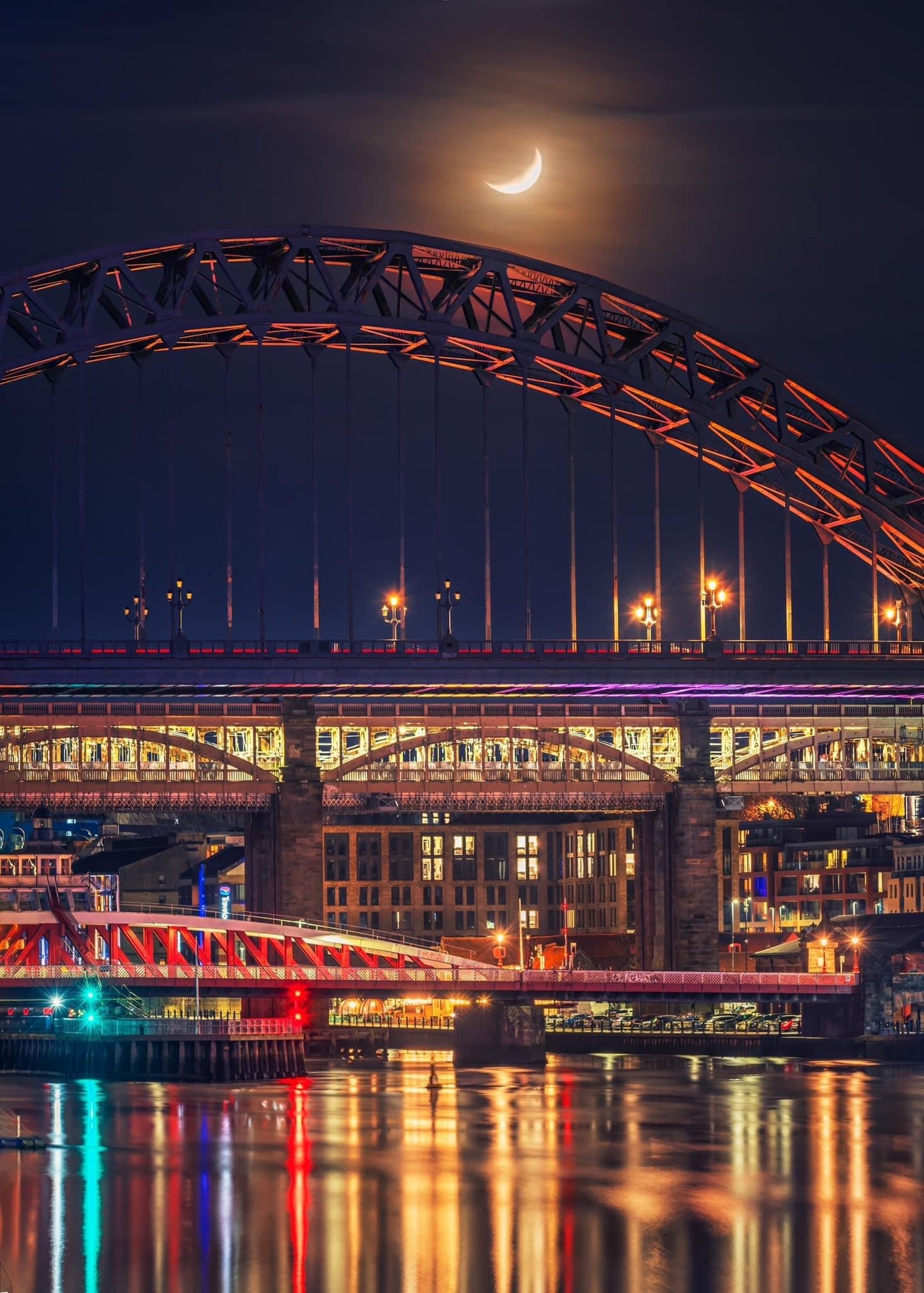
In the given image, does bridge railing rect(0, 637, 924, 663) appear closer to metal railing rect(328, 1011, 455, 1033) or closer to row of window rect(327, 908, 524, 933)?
metal railing rect(328, 1011, 455, 1033)

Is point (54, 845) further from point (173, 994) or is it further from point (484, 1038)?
point (484, 1038)

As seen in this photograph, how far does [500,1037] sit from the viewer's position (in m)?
115

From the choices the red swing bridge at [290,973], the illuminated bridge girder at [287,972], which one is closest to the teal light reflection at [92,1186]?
the illuminated bridge girder at [287,972]

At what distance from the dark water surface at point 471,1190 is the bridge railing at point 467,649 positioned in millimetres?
22865

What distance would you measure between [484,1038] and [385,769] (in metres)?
16.8

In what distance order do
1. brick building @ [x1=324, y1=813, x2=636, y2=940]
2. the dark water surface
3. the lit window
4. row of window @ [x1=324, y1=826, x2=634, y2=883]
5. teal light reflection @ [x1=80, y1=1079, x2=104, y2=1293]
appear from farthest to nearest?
the lit window → row of window @ [x1=324, y1=826, x2=634, y2=883] → brick building @ [x1=324, y1=813, x2=636, y2=940] → the dark water surface → teal light reflection @ [x1=80, y1=1079, x2=104, y2=1293]

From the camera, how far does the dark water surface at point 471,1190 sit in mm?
54500

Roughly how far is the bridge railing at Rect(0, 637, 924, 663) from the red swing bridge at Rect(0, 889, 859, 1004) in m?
11.9

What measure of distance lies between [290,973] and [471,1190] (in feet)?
155

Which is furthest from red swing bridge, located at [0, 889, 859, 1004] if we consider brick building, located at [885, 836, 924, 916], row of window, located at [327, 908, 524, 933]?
row of window, located at [327, 908, 524, 933]

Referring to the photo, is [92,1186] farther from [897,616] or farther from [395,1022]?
[395,1022]

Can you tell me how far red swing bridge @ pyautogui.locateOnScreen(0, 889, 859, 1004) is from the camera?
10988cm

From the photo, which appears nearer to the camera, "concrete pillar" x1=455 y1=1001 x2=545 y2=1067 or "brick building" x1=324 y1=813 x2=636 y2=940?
"concrete pillar" x1=455 y1=1001 x2=545 y2=1067

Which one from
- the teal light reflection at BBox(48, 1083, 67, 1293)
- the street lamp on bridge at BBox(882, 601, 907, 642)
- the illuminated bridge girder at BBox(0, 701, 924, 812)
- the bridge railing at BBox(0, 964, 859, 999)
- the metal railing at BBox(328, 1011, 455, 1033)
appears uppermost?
the street lamp on bridge at BBox(882, 601, 907, 642)
